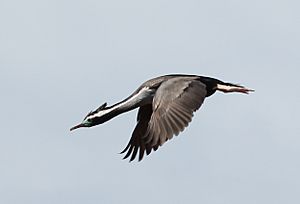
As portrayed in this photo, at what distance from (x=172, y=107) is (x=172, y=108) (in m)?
0.04

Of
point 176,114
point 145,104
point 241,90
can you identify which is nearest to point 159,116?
point 176,114

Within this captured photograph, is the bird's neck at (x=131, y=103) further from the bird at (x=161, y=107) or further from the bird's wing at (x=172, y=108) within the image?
the bird's wing at (x=172, y=108)

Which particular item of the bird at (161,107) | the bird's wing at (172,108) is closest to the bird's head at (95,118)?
the bird at (161,107)

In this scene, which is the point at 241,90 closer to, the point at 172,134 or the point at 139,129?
the point at 139,129

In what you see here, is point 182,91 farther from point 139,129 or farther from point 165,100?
point 139,129

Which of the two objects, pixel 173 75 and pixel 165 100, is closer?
pixel 165 100

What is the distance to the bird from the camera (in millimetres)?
25938

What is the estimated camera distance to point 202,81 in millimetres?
28250

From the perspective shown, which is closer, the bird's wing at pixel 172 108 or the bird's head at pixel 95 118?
the bird's wing at pixel 172 108

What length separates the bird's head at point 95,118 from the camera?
92.6ft

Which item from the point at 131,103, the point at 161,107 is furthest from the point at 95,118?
the point at 161,107

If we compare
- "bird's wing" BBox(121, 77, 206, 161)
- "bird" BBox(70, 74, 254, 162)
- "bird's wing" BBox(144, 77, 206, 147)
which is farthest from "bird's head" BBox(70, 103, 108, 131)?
"bird's wing" BBox(144, 77, 206, 147)

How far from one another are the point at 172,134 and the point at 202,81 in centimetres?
288

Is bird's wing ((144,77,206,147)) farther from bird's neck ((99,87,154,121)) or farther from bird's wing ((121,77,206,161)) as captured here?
bird's neck ((99,87,154,121))
